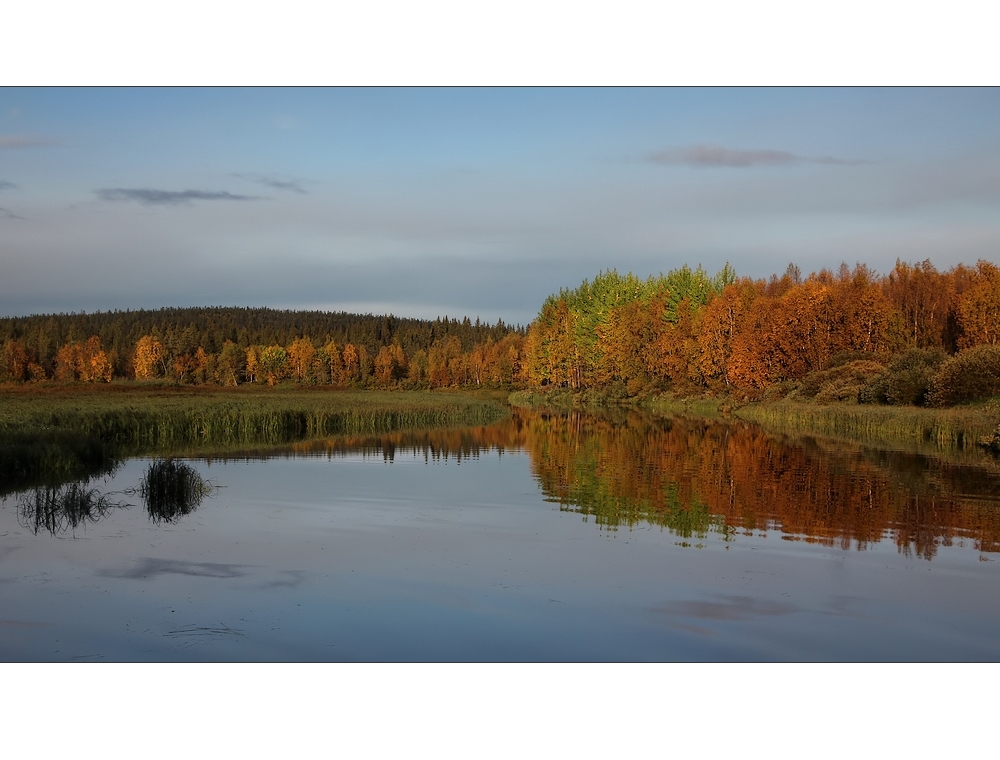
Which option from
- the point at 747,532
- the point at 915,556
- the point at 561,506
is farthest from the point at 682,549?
the point at 561,506

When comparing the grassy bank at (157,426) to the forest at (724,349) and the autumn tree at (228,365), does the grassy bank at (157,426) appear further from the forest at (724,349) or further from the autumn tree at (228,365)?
the autumn tree at (228,365)

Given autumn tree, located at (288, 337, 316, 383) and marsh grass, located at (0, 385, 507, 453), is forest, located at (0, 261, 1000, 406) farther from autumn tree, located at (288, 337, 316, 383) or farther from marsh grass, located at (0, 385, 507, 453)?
marsh grass, located at (0, 385, 507, 453)

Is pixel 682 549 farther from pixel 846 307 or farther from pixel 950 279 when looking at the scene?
pixel 950 279

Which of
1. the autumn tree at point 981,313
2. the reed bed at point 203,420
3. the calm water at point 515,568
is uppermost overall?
the autumn tree at point 981,313

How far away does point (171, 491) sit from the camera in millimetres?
19938

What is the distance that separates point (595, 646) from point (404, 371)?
463ft

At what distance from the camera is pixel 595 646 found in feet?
32.7

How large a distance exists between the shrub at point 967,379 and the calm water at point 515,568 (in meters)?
16.8

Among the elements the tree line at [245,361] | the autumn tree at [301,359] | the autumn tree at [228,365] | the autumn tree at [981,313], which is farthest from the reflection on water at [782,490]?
the autumn tree at [228,365]

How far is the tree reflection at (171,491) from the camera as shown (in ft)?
61.6

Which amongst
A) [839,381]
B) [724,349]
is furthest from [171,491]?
[724,349]

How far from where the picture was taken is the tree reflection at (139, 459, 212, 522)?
18.8 metres

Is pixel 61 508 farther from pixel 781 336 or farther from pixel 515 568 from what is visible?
pixel 781 336

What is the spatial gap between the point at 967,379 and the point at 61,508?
38.2 meters
